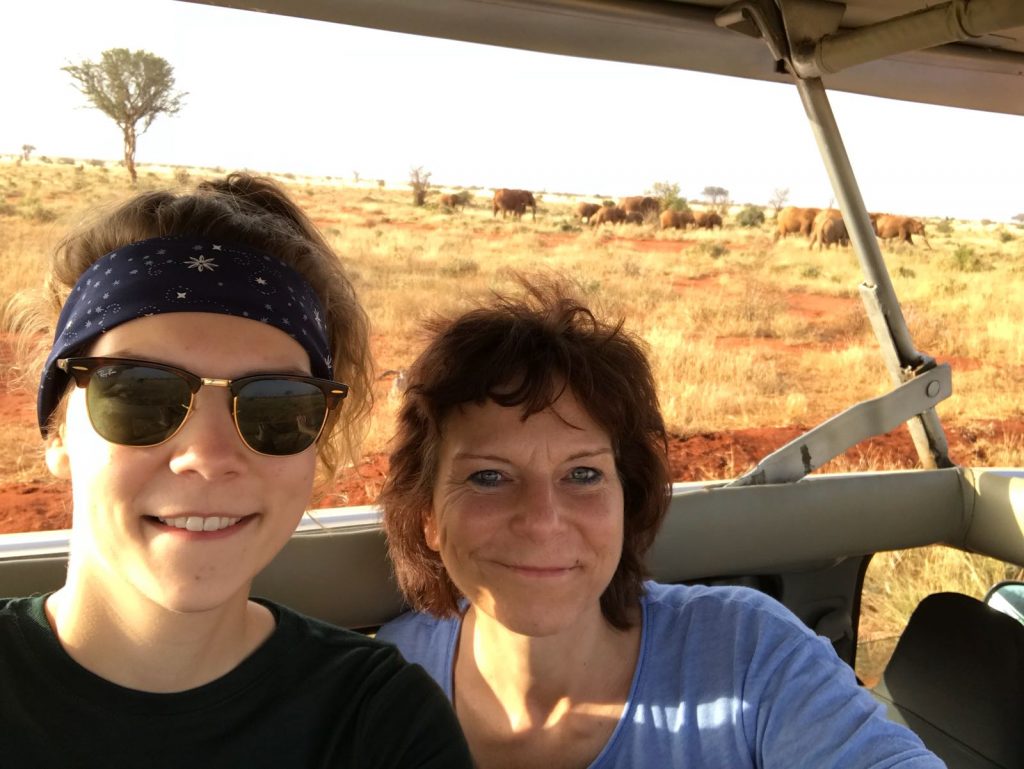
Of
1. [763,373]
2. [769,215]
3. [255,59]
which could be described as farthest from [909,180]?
[255,59]

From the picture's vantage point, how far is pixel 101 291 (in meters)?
1.11

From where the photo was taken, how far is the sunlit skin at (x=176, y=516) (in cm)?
102

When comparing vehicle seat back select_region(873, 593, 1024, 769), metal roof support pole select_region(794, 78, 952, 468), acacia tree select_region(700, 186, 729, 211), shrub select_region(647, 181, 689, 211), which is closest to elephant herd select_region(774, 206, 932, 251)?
acacia tree select_region(700, 186, 729, 211)

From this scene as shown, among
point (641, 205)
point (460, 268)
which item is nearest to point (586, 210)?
point (641, 205)

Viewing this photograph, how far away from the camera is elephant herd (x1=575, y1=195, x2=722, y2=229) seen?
10.5 metres

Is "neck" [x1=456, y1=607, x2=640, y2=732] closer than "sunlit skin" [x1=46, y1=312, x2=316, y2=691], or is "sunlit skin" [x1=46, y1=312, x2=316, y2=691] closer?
"sunlit skin" [x1=46, y1=312, x2=316, y2=691]

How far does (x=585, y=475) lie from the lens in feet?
5.33

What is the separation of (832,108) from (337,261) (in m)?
2.02

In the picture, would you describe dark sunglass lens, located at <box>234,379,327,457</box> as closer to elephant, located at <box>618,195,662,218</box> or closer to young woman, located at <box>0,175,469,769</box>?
young woman, located at <box>0,175,469,769</box>

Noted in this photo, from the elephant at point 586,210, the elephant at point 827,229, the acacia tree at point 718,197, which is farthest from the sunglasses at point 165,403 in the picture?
the acacia tree at point 718,197

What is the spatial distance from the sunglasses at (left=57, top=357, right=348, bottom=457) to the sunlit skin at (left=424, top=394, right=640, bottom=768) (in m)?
0.53

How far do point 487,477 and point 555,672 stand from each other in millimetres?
377

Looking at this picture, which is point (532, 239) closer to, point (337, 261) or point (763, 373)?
point (763, 373)

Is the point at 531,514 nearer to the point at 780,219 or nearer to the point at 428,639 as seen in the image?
the point at 428,639
